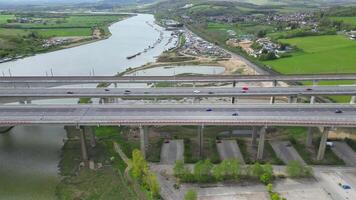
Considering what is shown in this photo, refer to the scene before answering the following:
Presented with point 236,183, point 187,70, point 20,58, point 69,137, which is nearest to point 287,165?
point 236,183

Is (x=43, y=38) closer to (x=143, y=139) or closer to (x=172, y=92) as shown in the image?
(x=172, y=92)

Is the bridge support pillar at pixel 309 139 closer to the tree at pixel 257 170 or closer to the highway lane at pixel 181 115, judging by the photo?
the highway lane at pixel 181 115

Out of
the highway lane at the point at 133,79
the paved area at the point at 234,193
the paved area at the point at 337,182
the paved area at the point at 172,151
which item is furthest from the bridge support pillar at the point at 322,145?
the highway lane at the point at 133,79

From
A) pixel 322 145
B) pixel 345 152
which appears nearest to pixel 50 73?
pixel 322 145

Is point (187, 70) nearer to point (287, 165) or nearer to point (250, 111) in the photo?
point (250, 111)

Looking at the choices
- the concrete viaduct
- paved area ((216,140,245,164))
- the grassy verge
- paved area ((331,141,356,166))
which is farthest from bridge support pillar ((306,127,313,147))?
the grassy verge

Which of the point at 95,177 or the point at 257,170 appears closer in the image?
the point at 257,170
